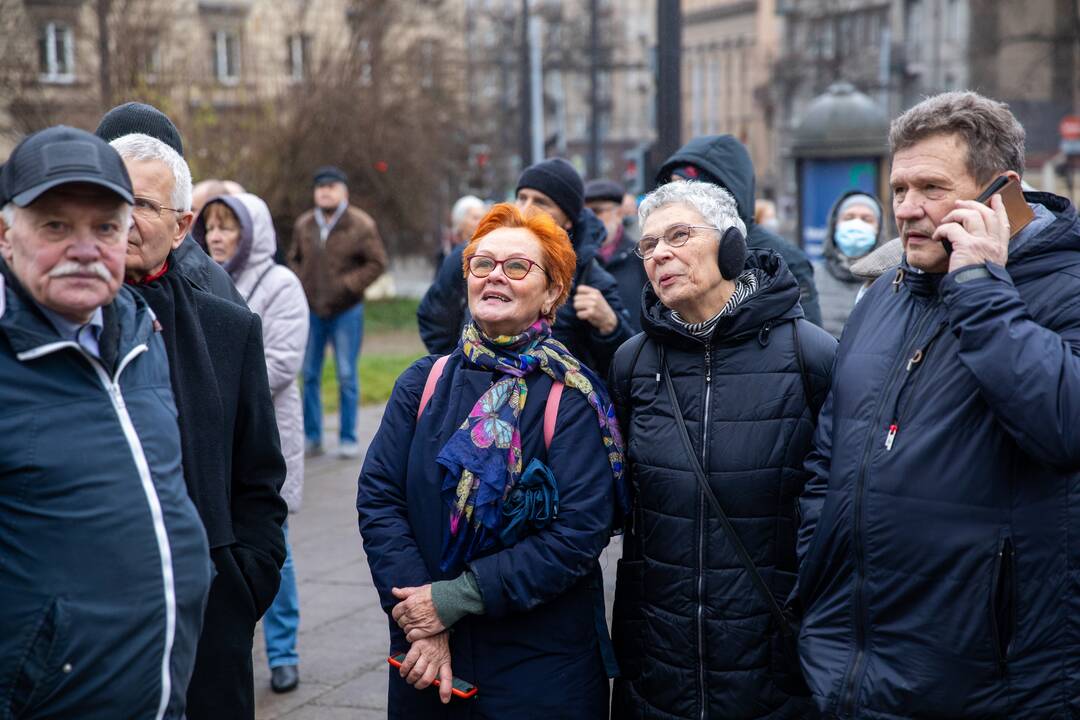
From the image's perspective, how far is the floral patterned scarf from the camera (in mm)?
3414

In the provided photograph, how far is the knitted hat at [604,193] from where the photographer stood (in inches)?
336

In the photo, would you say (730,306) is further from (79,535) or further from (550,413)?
(79,535)

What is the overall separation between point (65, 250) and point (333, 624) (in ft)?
14.4

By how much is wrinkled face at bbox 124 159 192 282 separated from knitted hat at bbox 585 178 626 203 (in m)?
5.55

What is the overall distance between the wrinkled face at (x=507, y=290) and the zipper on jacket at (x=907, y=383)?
112 cm

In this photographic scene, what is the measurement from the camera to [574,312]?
5.38 meters

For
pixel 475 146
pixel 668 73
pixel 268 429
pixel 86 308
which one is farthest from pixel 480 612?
pixel 475 146

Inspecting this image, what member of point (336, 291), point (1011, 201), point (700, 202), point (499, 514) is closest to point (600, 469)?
point (499, 514)

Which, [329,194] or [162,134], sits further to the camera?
[329,194]

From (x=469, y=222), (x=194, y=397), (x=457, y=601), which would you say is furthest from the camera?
(x=469, y=222)

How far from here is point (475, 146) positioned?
33812 mm

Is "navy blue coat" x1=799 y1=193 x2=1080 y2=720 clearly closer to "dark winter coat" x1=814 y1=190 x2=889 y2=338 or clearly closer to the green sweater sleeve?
the green sweater sleeve

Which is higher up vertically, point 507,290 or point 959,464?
point 507,290

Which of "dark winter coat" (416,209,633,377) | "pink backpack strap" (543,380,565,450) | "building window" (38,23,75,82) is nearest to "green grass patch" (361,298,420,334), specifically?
"building window" (38,23,75,82)
